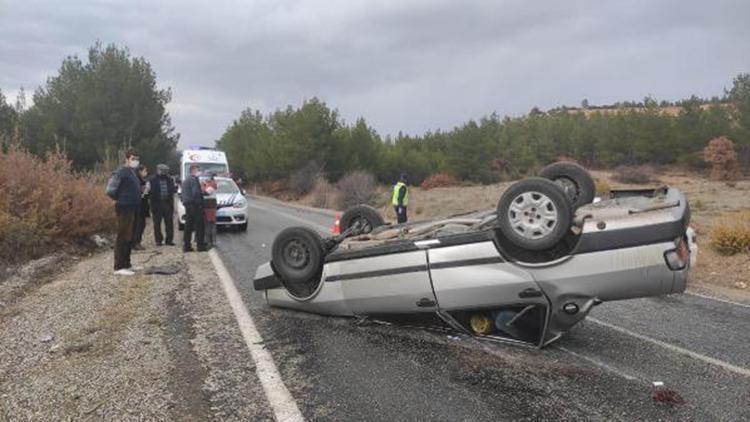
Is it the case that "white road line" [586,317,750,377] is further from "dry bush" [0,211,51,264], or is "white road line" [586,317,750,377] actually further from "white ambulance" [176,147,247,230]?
"white ambulance" [176,147,247,230]

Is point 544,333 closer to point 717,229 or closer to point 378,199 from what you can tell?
point 717,229

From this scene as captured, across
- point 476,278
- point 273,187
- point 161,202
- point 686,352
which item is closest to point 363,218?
point 476,278

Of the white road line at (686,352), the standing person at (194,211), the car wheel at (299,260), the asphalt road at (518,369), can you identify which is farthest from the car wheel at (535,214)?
the standing person at (194,211)

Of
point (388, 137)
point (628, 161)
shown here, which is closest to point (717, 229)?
point (628, 161)

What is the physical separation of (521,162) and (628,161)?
1060 centimetres

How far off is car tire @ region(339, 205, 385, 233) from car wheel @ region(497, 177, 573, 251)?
8.23 ft

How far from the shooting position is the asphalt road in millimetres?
3756

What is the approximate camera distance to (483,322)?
5.12 m

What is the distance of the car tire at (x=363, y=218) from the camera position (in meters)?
7.05

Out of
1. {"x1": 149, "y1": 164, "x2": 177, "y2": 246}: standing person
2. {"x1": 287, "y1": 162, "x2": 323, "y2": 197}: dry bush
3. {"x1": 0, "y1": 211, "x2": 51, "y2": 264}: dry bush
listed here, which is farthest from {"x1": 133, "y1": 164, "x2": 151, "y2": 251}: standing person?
{"x1": 287, "y1": 162, "x2": 323, "y2": 197}: dry bush

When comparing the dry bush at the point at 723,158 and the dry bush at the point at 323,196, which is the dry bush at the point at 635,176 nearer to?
the dry bush at the point at 723,158

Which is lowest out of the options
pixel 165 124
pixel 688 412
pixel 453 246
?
pixel 688 412

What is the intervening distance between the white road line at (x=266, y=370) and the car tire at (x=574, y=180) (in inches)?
120

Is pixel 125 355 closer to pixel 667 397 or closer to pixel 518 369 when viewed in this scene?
pixel 518 369
